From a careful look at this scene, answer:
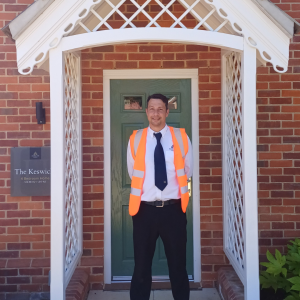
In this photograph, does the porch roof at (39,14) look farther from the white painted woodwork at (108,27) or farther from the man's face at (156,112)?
the man's face at (156,112)

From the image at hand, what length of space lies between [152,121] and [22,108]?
1.64 metres

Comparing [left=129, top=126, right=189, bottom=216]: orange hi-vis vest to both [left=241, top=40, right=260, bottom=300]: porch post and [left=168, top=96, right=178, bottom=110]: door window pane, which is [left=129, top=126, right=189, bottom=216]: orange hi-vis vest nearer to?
[left=241, top=40, right=260, bottom=300]: porch post

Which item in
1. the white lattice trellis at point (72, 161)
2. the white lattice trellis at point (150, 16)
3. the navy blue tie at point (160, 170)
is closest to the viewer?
the white lattice trellis at point (150, 16)

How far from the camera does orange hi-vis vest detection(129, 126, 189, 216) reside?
3.24m

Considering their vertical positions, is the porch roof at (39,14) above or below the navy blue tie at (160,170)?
above

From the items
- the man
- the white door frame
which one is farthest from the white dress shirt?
the white door frame

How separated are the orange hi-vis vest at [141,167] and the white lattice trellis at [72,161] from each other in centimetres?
68

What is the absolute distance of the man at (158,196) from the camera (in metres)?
3.24

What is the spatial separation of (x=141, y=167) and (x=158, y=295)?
1.73 metres

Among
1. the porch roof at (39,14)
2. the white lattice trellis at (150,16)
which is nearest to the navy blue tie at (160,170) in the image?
the white lattice trellis at (150,16)

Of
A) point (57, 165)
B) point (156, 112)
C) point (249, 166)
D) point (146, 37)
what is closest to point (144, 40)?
point (146, 37)

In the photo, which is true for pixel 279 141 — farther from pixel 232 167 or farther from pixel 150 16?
pixel 150 16

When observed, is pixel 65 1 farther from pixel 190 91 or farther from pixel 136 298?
pixel 136 298

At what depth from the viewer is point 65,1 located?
2.93m
